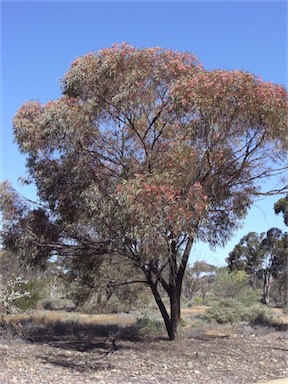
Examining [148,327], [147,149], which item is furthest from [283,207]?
[147,149]

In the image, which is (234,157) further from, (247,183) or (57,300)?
(57,300)

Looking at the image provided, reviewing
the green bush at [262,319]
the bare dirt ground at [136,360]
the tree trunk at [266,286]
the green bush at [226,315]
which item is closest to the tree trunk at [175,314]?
the bare dirt ground at [136,360]

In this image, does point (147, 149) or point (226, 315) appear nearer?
point (147, 149)

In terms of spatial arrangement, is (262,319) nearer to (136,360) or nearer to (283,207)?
(136,360)

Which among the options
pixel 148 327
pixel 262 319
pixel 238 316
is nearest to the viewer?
pixel 148 327

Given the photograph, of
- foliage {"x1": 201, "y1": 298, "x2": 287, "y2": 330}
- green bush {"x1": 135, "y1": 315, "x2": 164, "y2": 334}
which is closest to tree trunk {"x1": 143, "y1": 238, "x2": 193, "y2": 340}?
green bush {"x1": 135, "y1": 315, "x2": 164, "y2": 334}

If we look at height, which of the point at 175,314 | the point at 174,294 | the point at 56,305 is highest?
the point at 56,305

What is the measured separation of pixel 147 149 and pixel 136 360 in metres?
4.81

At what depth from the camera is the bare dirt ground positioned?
30.5 feet

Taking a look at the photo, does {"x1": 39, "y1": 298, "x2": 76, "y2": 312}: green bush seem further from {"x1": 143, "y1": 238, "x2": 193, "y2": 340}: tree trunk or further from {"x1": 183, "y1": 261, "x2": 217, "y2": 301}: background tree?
{"x1": 143, "y1": 238, "x2": 193, "y2": 340}: tree trunk

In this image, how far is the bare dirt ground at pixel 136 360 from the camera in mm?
9297

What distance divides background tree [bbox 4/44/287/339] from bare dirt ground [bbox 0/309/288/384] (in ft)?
6.82

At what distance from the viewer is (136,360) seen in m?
10.9

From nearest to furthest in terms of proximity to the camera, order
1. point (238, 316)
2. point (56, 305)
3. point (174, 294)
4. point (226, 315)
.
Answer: point (174, 294) → point (226, 315) → point (238, 316) → point (56, 305)
